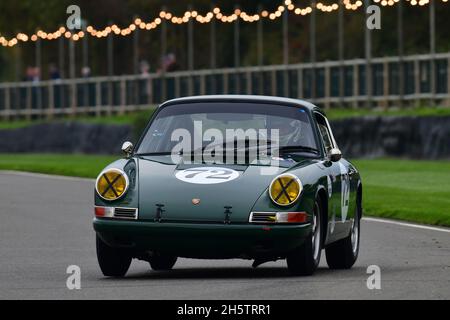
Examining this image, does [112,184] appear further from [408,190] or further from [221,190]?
[408,190]

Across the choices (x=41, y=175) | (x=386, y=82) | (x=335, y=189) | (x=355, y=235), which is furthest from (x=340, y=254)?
(x=386, y=82)

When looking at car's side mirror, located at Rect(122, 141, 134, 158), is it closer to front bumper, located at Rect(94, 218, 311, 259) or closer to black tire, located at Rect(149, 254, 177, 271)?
black tire, located at Rect(149, 254, 177, 271)

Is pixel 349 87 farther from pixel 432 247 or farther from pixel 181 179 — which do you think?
pixel 181 179

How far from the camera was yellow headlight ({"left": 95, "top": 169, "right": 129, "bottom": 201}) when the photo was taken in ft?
40.7

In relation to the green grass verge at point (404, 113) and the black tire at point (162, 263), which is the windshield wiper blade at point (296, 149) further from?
the green grass verge at point (404, 113)

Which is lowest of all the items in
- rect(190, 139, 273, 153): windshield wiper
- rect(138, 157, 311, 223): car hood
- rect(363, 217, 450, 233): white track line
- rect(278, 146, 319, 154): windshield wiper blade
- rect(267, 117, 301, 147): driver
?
rect(363, 217, 450, 233): white track line

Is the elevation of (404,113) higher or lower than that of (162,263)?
lower

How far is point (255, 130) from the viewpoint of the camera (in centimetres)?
1343

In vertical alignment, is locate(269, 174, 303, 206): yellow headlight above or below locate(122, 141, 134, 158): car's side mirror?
below

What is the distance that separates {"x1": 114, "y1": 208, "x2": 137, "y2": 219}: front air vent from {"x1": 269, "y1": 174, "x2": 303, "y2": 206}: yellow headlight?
3.35 ft

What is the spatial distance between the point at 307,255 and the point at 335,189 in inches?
46.4

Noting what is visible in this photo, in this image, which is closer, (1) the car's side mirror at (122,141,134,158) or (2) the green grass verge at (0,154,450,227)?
(1) the car's side mirror at (122,141,134,158)

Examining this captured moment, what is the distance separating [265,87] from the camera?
5441cm

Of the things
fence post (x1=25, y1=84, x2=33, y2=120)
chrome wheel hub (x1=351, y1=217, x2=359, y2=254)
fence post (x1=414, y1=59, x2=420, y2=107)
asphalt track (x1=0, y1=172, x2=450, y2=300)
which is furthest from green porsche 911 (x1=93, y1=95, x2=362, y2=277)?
fence post (x1=25, y1=84, x2=33, y2=120)
